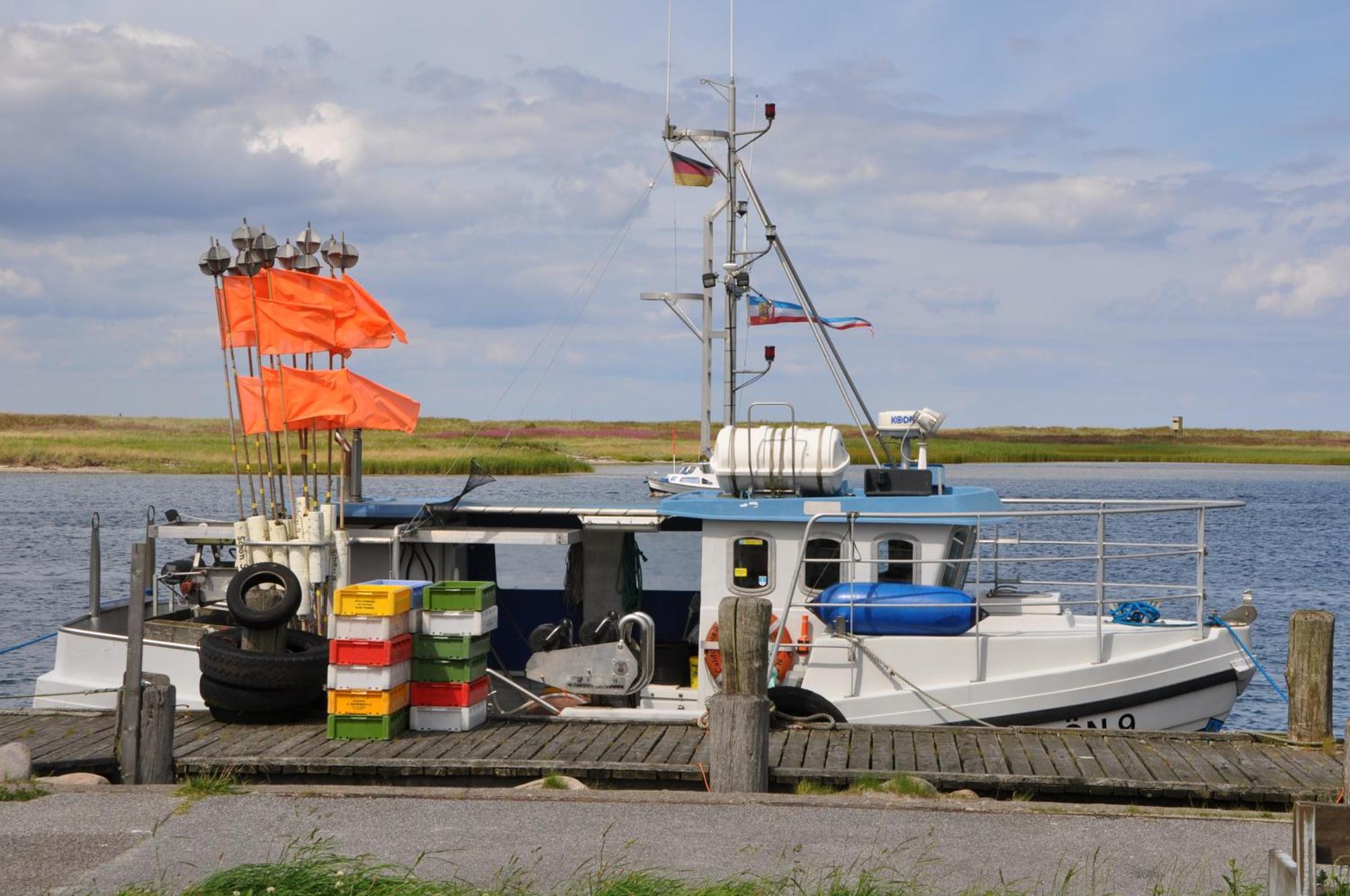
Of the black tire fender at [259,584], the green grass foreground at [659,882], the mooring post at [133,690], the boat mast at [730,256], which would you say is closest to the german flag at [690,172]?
the boat mast at [730,256]

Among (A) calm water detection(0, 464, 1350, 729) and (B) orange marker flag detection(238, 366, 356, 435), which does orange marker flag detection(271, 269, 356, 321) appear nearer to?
(B) orange marker flag detection(238, 366, 356, 435)

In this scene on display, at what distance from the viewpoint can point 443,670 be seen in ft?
35.3

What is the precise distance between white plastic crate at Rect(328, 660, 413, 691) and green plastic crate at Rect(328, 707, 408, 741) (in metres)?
0.23

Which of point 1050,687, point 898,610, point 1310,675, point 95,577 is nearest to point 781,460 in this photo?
point 898,610

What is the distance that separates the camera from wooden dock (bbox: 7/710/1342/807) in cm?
940

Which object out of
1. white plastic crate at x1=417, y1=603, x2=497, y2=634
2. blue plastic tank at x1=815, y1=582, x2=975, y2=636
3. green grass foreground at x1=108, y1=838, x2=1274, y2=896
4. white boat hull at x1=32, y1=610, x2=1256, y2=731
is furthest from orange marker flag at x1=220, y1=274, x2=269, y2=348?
green grass foreground at x1=108, y1=838, x2=1274, y2=896

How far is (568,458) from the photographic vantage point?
2058 inches

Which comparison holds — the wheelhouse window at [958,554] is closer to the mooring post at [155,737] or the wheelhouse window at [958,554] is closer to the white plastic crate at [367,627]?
the white plastic crate at [367,627]

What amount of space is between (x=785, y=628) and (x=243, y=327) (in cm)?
601

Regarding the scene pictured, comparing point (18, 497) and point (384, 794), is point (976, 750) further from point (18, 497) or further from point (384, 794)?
point (18, 497)

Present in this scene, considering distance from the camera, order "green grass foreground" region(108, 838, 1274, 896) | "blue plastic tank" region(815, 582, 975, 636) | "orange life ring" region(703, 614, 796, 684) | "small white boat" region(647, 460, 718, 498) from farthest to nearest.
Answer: "small white boat" region(647, 460, 718, 498)
"orange life ring" region(703, 614, 796, 684)
"blue plastic tank" region(815, 582, 975, 636)
"green grass foreground" region(108, 838, 1274, 896)

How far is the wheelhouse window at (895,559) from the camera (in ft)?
40.3

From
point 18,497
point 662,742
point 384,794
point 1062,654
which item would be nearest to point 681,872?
point 384,794

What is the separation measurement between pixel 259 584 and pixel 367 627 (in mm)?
1777
